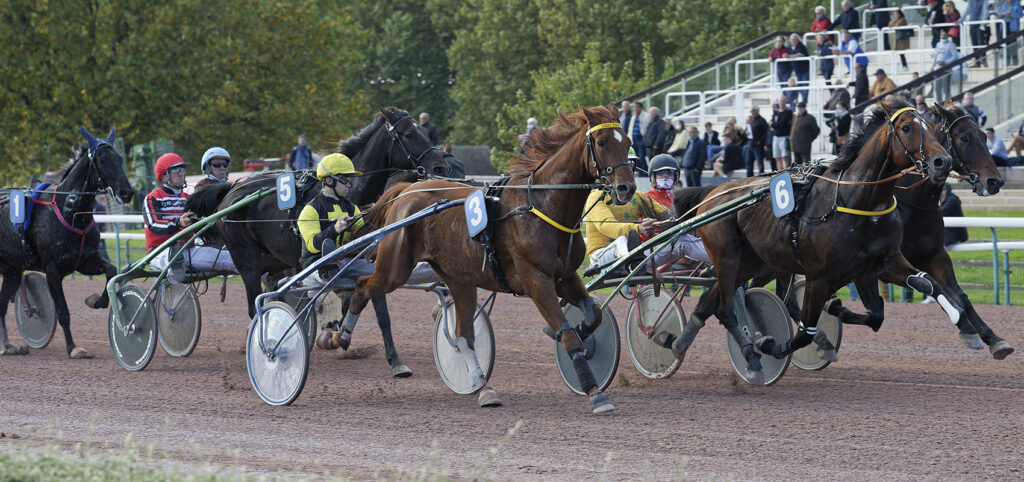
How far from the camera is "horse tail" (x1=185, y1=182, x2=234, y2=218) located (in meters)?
9.78

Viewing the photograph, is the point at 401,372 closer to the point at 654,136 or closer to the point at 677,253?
the point at 677,253

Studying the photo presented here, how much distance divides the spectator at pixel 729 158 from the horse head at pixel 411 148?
984 centimetres

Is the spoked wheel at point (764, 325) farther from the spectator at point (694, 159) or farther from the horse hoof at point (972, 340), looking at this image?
the spectator at point (694, 159)

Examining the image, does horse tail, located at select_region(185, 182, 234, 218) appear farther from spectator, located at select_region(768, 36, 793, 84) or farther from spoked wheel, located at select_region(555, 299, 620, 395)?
spectator, located at select_region(768, 36, 793, 84)

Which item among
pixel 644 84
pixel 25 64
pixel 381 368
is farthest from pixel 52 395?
pixel 644 84

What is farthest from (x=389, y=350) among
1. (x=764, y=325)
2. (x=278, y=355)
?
(x=764, y=325)

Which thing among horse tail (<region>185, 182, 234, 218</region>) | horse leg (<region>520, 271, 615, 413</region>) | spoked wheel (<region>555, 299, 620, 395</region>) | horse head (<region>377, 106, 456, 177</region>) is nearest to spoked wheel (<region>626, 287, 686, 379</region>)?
spoked wheel (<region>555, 299, 620, 395</region>)

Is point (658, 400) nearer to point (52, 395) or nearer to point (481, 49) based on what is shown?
point (52, 395)

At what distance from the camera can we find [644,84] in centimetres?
3127

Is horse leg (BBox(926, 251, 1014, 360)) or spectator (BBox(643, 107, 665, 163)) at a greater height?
spectator (BBox(643, 107, 665, 163))

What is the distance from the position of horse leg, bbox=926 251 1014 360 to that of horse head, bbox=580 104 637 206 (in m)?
2.46

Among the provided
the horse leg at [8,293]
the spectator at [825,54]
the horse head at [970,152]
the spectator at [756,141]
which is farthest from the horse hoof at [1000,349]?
the spectator at [825,54]

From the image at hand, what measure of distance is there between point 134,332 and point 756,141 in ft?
36.1

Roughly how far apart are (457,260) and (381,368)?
6.36 ft
